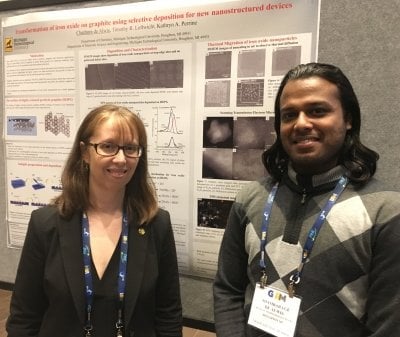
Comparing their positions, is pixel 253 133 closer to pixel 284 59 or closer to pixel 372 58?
A: pixel 284 59

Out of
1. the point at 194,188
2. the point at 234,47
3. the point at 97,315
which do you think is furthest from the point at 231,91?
the point at 97,315

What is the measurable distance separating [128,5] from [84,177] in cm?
92

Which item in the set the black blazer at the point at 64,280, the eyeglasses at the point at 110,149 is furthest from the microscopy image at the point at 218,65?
the black blazer at the point at 64,280

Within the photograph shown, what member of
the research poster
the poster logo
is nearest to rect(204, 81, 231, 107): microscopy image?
the research poster

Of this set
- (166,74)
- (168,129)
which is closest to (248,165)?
(168,129)

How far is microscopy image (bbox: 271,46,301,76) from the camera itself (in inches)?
56.9

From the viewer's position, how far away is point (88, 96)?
6.00ft

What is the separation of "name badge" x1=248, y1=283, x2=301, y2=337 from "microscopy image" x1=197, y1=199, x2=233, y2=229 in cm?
63

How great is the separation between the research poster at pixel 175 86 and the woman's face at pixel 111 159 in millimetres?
516

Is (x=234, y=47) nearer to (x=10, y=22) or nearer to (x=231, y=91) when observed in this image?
(x=231, y=91)

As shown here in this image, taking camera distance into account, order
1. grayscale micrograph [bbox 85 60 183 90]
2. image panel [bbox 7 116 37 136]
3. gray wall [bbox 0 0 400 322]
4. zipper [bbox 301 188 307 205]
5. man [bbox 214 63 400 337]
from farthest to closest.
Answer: image panel [bbox 7 116 37 136]
grayscale micrograph [bbox 85 60 183 90]
gray wall [bbox 0 0 400 322]
zipper [bbox 301 188 307 205]
man [bbox 214 63 400 337]

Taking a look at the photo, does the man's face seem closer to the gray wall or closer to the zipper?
the zipper

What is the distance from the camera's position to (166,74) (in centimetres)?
167

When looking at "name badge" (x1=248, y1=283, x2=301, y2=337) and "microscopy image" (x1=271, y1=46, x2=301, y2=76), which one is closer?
"name badge" (x1=248, y1=283, x2=301, y2=337)
